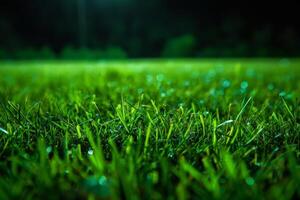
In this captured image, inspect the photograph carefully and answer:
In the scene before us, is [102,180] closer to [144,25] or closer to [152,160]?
[152,160]

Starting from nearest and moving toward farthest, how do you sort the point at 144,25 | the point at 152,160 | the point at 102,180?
the point at 102,180, the point at 152,160, the point at 144,25

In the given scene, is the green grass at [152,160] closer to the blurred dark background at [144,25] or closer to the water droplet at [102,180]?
the water droplet at [102,180]

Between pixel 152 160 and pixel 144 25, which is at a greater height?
pixel 144 25

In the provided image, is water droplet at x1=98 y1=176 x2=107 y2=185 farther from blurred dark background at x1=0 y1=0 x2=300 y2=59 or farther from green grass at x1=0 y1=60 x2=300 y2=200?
blurred dark background at x1=0 y1=0 x2=300 y2=59

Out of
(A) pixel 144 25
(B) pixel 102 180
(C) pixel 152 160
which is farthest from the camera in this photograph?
(A) pixel 144 25

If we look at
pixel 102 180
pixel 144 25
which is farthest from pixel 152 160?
pixel 144 25

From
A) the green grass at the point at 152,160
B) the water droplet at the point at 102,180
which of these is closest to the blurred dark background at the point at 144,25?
the green grass at the point at 152,160

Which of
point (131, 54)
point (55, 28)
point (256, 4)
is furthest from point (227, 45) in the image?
point (55, 28)

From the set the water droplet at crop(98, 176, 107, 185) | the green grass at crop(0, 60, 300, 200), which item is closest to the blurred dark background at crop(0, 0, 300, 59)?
the green grass at crop(0, 60, 300, 200)

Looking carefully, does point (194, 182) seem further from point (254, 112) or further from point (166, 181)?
point (254, 112)
